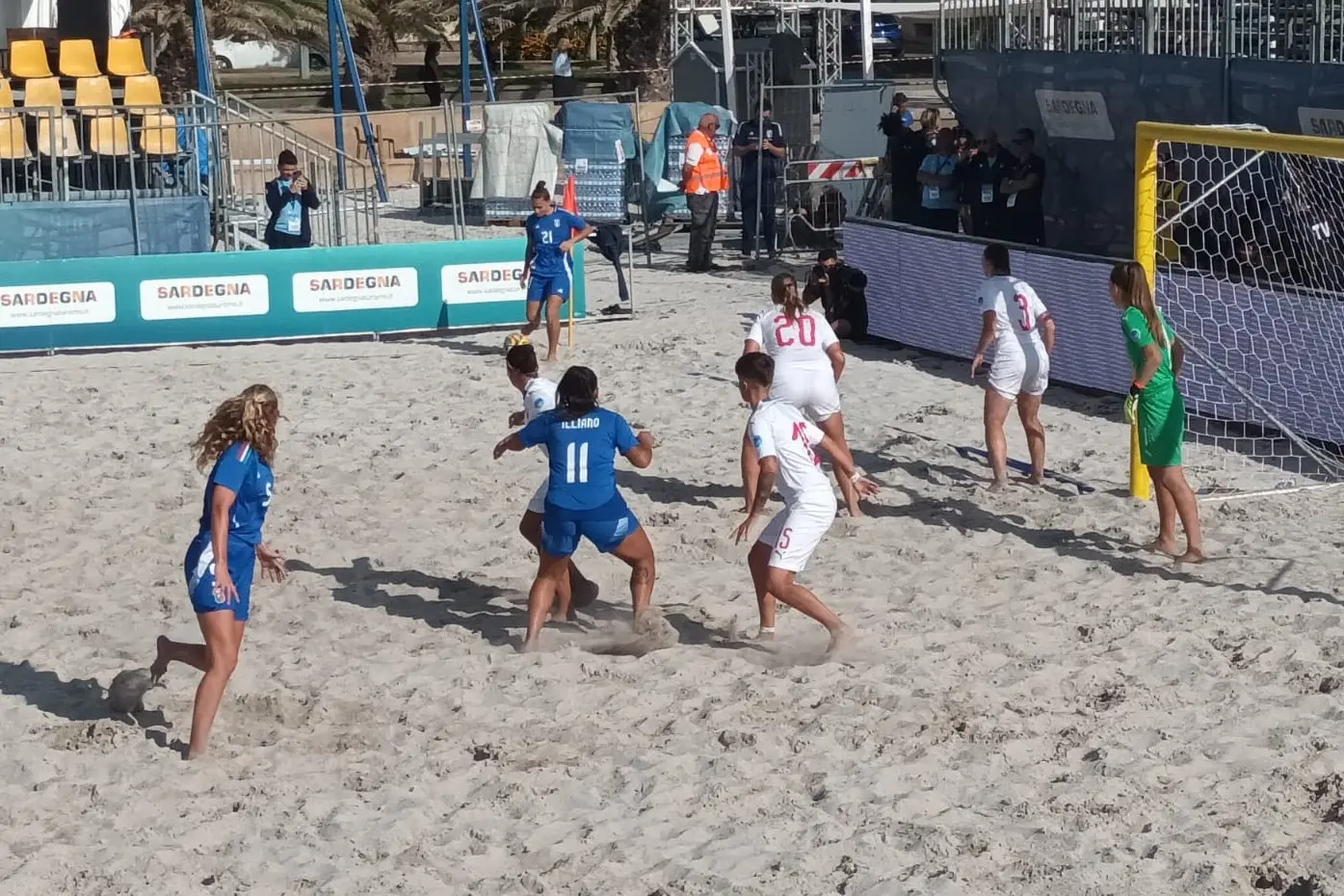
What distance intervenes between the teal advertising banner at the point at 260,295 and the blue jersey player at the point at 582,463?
7.91 meters

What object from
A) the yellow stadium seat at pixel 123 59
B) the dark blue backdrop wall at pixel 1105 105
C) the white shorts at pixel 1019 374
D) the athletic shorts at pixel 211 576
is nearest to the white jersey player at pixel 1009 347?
the white shorts at pixel 1019 374

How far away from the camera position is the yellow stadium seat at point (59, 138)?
57.6ft

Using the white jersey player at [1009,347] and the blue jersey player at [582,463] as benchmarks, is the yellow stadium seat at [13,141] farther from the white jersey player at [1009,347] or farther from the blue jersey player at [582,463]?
the blue jersey player at [582,463]

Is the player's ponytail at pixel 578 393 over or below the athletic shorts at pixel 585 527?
over

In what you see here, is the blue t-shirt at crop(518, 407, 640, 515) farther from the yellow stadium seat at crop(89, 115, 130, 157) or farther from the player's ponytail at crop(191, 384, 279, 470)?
the yellow stadium seat at crop(89, 115, 130, 157)

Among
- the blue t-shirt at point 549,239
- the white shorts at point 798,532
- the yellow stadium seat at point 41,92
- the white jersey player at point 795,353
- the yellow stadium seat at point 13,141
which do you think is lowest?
the white shorts at point 798,532

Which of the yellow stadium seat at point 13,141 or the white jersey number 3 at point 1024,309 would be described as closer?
the white jersey number 3 at point 1024,309

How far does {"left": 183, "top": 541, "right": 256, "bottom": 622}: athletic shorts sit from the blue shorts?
4.95 ft

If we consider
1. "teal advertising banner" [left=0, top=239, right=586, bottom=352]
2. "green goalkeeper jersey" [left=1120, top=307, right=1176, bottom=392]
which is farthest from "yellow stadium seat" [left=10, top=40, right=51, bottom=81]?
"green goalkeeper jersey" [left=1120, top=307, right=1176, bottom=392]

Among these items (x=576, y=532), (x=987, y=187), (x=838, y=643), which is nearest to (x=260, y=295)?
(x=987, y=187)

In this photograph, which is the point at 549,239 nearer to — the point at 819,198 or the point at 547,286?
the point at 547,286

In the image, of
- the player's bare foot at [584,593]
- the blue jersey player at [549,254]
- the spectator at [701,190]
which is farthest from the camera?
the spectator at [701,190]

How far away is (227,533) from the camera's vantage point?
674 centimetres

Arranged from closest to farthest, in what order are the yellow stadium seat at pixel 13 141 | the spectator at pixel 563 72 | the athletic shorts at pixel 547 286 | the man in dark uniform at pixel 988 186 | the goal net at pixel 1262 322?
1. the goal net at pixel 1262 322
2. the athletic shorts at pixel 547 286
3. the man in dark uniform at pixel 988 186
4. the yellow stadium seat at pixel 13 141
5. the spectator at pixel 563 72
